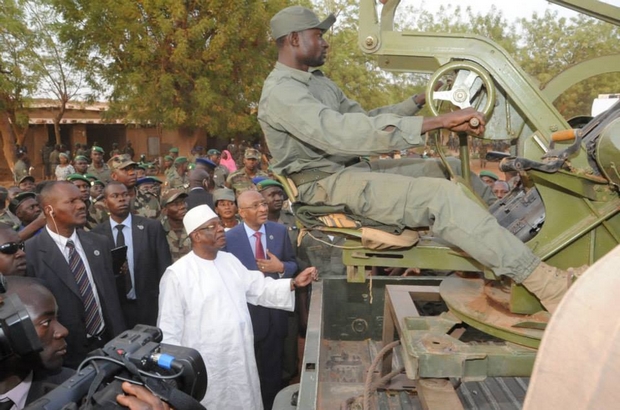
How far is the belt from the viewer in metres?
2.92

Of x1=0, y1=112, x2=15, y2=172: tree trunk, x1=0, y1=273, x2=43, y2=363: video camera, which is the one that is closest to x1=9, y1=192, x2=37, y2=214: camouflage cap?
x1=0, y1=273, x2=43, y2=363: video camera

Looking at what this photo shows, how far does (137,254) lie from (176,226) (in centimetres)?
79

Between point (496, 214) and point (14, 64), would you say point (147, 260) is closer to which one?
point (496, 214)

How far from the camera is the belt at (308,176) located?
2.92 metres

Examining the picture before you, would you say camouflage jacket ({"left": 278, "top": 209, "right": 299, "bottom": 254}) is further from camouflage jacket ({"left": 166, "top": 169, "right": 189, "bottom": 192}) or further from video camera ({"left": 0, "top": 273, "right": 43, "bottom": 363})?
camouflage jacket ({"left": 166, "top": 169, "right": 189, "bottom": 192})

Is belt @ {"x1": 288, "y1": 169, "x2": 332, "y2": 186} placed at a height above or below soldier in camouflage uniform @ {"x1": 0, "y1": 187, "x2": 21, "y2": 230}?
above

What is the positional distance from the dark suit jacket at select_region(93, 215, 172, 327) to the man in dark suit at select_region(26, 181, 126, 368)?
2.47 feet

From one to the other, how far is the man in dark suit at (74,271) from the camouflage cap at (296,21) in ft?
6.05

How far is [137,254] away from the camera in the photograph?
474 cm

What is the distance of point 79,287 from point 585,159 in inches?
121

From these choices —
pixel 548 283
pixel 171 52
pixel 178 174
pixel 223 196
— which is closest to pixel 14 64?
pixel 171 52

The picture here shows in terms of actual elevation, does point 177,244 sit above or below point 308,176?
below

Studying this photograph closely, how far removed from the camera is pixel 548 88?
2.98 m

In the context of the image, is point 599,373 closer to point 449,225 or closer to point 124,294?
point 449,225
